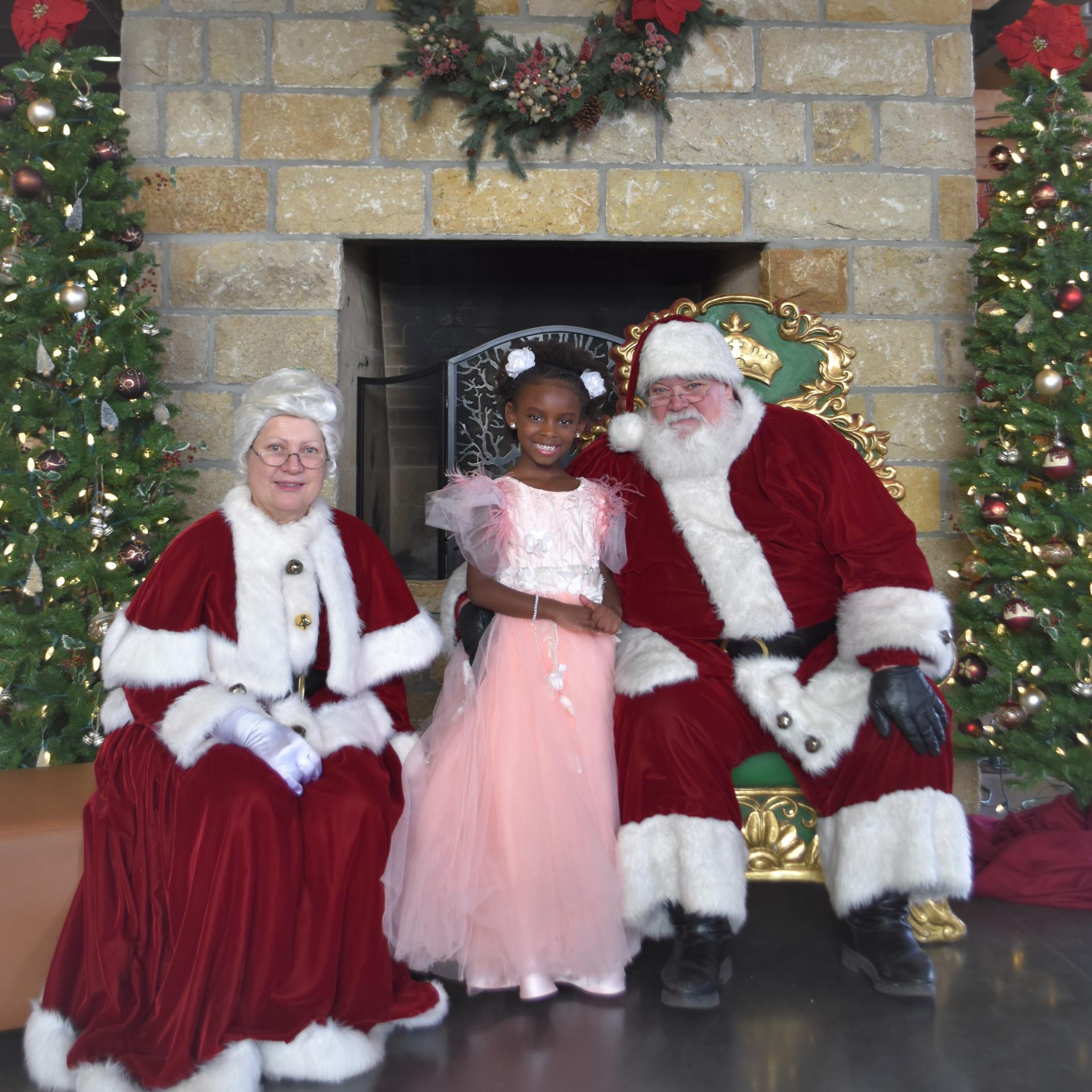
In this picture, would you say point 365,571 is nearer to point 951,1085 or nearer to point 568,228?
point 951,1085

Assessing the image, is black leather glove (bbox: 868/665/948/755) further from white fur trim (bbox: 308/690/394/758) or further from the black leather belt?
white fur trim (bbox: 308/690/394/758)

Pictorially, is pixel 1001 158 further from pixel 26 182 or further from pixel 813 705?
pixel 26 182

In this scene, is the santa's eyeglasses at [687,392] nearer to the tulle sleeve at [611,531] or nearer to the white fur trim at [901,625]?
the tulle sleeve at [611,531]

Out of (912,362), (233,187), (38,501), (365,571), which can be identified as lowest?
(365,571)

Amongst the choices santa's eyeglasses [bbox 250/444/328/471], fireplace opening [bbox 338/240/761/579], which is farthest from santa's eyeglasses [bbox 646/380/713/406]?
fireplace opening [bbox 338/240/761/579]

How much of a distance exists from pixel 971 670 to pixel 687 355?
1543mm

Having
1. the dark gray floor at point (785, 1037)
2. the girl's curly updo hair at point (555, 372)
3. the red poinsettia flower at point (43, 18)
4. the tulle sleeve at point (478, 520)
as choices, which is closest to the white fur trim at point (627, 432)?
the girl's curly updo hair at point (555, 372)

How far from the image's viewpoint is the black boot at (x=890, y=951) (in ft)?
7.79

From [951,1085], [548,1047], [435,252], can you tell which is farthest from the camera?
[435,252]

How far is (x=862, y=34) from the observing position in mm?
3900

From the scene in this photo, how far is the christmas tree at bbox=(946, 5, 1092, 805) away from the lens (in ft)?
11.0

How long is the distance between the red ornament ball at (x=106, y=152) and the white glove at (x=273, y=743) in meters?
2.08

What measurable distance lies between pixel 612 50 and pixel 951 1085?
10.8 ft

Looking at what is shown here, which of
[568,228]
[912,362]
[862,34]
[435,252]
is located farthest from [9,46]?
[912,362]
